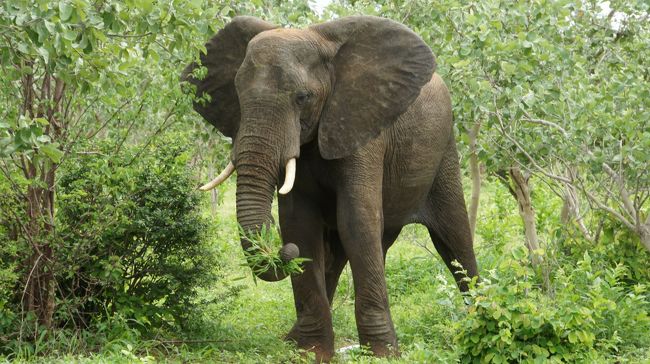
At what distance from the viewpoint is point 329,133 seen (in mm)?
8078

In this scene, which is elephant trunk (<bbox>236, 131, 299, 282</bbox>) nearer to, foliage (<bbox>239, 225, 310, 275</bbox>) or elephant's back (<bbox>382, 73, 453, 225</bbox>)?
foliage (<bbox>239, 225, 310, 275</bbox>)

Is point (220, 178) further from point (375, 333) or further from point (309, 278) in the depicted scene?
point (375, 333)

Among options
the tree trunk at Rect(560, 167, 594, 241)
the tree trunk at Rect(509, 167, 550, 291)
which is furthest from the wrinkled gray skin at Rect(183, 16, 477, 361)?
the tree trunk at Rect(509, 167, 550, 291)

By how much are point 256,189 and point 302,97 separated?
722 millimetres

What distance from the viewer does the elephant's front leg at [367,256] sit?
816 centimetres

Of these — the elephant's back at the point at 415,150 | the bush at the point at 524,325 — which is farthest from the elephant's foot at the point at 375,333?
the elephant's back at the point at 415,150

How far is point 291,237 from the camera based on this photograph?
8602 millimetres

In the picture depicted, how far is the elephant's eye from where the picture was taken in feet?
25.5

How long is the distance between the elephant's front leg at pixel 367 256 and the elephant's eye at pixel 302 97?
707 millimetres

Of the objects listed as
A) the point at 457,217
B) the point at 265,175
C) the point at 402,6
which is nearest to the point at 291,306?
the point at 457,217

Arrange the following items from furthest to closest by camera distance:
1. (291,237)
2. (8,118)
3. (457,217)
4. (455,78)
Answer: (457,217) < (455,78) < (291,237) < (8,118)

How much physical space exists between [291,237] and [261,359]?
97 centimetres

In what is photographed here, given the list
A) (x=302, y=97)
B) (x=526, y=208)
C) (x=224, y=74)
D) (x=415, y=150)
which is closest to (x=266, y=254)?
(x=302, y=97)

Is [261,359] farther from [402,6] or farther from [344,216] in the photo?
[402,6]
